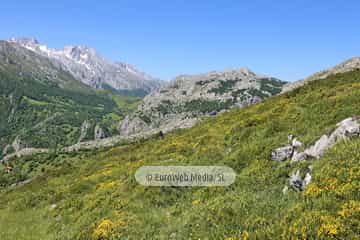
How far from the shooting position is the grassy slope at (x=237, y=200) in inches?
489

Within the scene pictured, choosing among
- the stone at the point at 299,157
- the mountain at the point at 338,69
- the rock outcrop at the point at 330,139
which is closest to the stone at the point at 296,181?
the rock outcrop at the point at 330,139

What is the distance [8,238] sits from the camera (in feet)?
77.9

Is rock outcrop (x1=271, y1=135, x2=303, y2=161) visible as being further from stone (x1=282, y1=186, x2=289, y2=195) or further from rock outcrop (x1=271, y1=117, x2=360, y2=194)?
stone (x1=282, y1=186, x2=289, y2=195)

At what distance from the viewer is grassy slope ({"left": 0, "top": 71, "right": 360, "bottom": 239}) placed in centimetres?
1241

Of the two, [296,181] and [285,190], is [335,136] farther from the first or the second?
[285,190]

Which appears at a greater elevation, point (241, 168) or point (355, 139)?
point (355, 139)

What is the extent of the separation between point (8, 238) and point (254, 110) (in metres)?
31.2

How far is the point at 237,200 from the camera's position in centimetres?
1678

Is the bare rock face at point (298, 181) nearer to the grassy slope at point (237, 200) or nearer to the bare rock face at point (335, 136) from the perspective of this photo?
the grassy slope at point (237, 200)

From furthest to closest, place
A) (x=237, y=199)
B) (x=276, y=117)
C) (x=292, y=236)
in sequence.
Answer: (x=276, y=117) → (x=237, y=199) → (x=292, y=236)

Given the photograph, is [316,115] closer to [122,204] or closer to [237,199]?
[237,199]

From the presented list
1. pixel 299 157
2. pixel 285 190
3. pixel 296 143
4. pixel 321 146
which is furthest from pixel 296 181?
pixel 296 143

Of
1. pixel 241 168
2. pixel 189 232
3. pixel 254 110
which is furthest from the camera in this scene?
pixel 254 110

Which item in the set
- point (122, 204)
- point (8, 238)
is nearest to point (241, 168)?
point (122, 204)
